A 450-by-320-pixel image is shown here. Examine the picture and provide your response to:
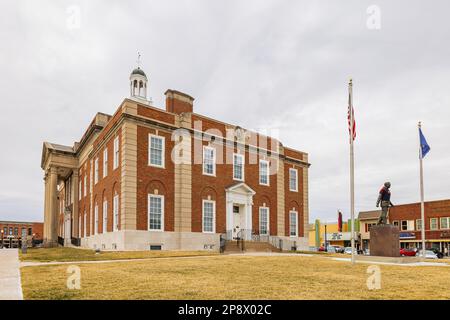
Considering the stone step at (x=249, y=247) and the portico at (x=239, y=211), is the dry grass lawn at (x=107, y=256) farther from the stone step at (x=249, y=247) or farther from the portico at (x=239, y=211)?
the portico at (x=239, y=211)

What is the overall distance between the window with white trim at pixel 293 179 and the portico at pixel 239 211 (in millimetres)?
7130

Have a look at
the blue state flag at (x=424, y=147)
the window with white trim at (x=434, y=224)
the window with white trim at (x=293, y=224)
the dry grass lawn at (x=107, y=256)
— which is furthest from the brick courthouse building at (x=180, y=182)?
the window with white trim at (x=434, y=224)

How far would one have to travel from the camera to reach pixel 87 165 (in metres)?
41.5

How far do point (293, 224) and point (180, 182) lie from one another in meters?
15.7

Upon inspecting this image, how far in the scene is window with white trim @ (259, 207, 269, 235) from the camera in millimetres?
37125

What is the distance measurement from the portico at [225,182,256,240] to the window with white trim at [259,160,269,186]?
245 centimetres

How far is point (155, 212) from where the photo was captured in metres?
29.0

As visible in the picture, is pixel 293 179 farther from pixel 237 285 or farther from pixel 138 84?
pixel 237 285

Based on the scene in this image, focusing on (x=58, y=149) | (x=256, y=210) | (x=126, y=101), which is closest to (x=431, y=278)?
(x=126, y=101)

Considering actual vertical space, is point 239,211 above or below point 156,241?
above

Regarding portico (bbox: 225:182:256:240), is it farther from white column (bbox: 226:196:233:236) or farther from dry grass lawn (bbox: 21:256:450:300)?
Result: dry grass lawn (bbox: 21:256:450:300)

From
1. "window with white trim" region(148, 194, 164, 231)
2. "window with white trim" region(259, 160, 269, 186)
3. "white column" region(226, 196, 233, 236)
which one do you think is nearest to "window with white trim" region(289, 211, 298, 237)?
"window with white trim" region(259, 160, 269, 186)

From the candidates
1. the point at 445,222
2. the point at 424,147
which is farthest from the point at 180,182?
the point at 445,222
